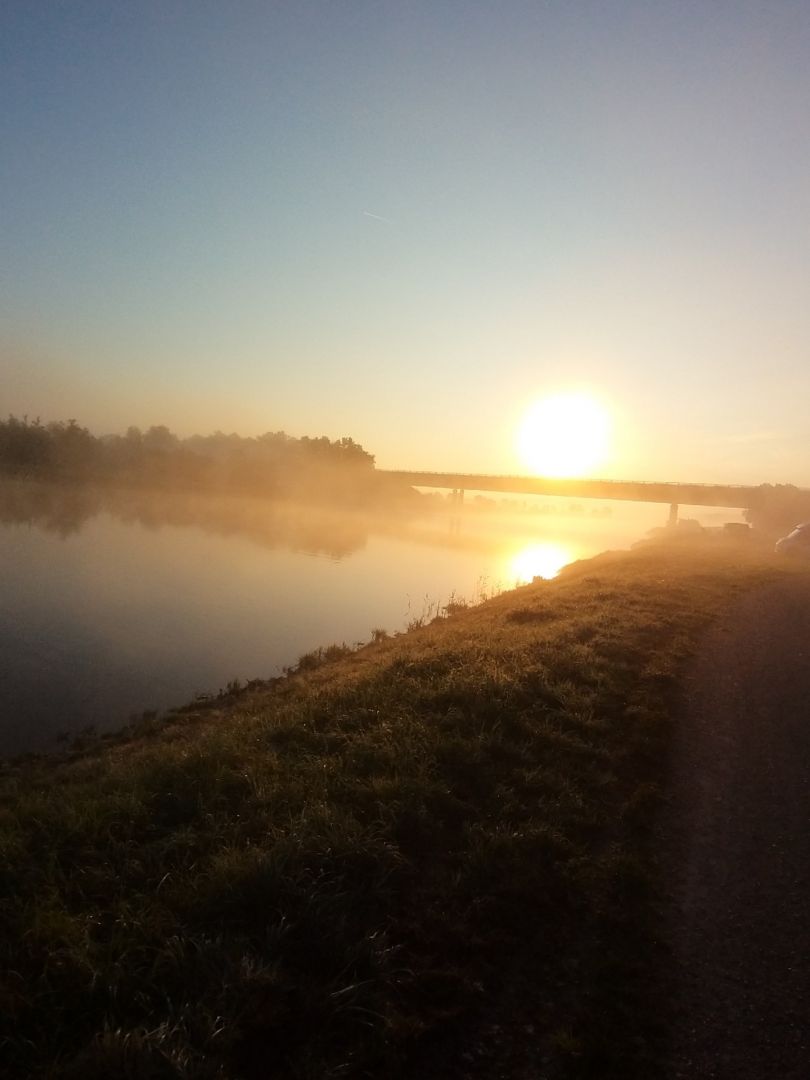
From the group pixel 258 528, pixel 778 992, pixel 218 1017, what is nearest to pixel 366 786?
pixel 218 1017

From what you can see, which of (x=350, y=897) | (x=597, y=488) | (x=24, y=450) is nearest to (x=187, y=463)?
(x=24, y=450)

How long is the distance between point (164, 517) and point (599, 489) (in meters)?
63.0

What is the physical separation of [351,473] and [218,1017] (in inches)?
5192

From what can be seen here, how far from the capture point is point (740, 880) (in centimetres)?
607

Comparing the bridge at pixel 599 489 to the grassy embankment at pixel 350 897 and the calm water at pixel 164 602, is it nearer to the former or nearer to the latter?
the calm water at pixel 164 602

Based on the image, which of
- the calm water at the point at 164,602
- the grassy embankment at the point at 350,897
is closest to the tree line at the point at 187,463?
the calm water at the point at 164,602

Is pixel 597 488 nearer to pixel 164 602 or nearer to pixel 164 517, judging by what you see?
pixel 164 517

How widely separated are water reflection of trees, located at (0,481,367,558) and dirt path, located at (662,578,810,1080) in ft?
127

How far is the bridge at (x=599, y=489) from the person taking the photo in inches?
3441

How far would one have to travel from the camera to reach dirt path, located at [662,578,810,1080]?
4340mm

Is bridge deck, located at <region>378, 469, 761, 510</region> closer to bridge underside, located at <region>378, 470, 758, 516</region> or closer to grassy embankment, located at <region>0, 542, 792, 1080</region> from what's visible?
bridge underside, located at <region>378, 470, 758, 516</region>

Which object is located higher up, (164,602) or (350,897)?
(350,897)

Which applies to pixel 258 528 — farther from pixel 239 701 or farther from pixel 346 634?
pixel 239 701

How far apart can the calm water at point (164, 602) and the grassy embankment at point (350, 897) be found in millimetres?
6300
